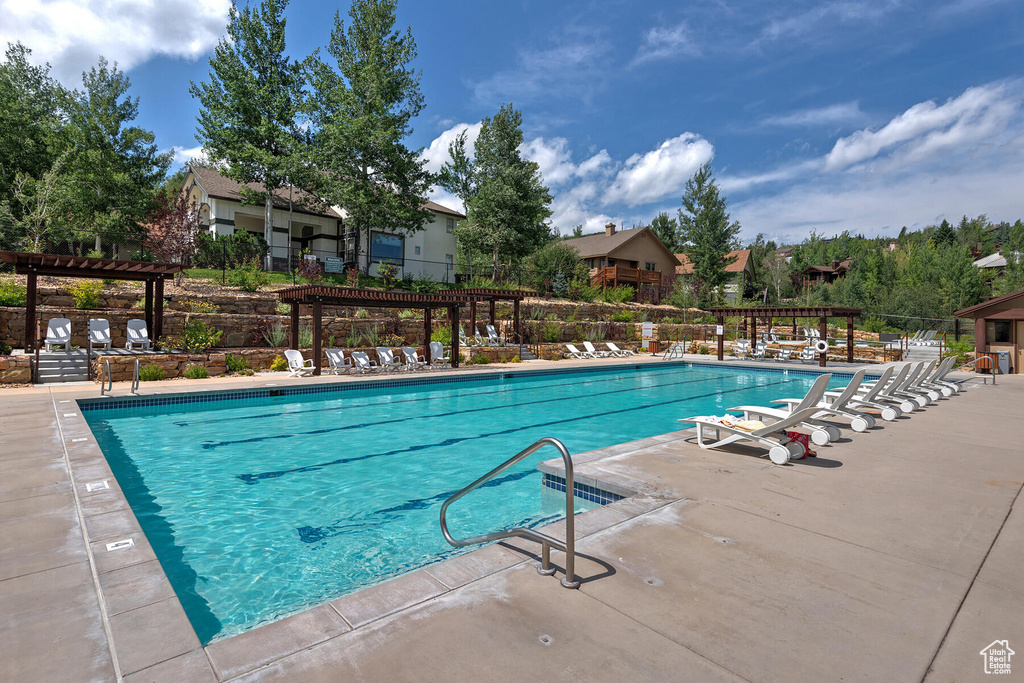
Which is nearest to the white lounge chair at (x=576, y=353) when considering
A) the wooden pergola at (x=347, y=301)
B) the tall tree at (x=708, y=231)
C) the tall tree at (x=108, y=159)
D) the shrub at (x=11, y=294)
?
the wooden pergola at (x=347, y=301)

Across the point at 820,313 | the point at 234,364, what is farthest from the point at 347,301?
the point at 820,313

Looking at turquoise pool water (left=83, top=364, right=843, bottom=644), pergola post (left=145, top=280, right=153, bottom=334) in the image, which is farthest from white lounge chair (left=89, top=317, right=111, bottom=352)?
turquoise pool water (left=83, top=364, right=843, bottom=644)

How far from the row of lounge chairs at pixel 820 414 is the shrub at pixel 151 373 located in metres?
12.7

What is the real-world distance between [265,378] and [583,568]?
1228 centimetres

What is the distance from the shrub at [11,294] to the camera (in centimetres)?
1322

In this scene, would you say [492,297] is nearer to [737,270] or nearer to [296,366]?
[296,366]

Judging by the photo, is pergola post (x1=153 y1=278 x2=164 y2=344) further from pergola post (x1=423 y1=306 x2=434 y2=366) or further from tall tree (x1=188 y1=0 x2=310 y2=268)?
tall tree (x1=188 y1=0 x2=310 y2=268)

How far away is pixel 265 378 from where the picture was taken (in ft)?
43.2

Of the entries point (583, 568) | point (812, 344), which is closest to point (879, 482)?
point (583, 568)

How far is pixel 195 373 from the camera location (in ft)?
43.5

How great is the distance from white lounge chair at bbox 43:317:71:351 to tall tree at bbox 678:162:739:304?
35.9m

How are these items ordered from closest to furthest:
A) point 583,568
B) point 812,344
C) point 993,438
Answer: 1. point 583,568
2. point 993,438
3. point 812,344

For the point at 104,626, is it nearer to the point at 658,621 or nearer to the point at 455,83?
the point at 658,621

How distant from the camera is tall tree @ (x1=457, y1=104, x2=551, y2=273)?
28.4 m
